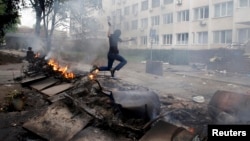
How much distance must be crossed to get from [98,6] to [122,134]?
50.8 ft

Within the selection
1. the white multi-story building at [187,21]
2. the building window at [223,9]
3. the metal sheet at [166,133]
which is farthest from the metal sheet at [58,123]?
the building window at [223,9]

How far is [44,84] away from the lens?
8164 mm

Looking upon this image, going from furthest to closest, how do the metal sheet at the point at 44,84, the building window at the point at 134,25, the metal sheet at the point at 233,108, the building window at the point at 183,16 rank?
the building window at the point at 134,25, the building window at the point at 183,16, the metal sheet at the point at 44,84, the metal sheet at the point at 233,108

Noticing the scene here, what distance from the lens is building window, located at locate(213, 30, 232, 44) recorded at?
2326cm

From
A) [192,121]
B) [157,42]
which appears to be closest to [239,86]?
[192,121]

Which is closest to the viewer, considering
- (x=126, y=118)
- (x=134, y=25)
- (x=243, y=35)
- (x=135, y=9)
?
(x=126, y=118)

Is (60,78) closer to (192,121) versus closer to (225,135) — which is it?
(192,121)

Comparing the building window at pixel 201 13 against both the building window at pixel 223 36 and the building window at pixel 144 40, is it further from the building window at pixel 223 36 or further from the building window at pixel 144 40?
the building window at pixel 144 40

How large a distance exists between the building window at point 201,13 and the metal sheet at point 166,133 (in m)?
24.4

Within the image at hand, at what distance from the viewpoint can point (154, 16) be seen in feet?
117

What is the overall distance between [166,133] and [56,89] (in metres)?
4.41

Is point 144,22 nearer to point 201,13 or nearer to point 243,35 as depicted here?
point 201,13

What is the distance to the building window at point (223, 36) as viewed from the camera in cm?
2326

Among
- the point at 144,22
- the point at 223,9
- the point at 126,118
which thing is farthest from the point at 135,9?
the point at 126,118
